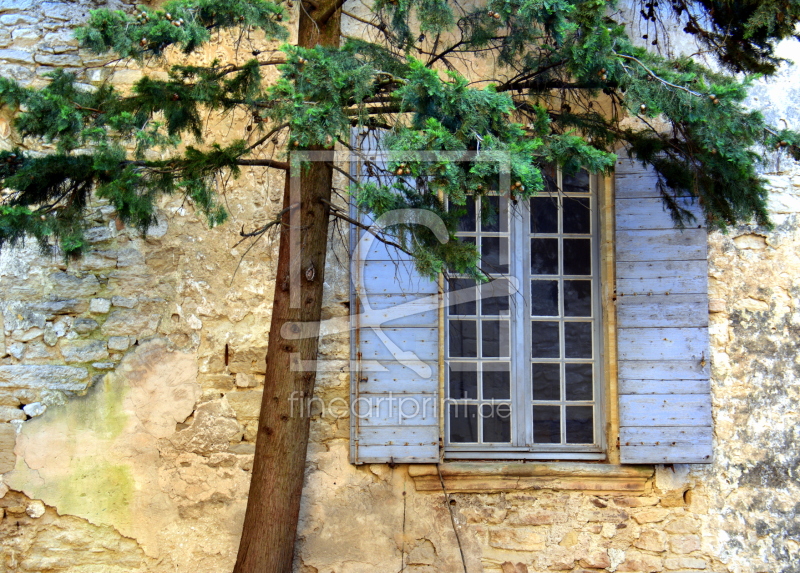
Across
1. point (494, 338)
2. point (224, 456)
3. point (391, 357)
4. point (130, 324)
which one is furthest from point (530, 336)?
point (130, 324)

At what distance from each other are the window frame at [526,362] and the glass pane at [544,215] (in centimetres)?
4

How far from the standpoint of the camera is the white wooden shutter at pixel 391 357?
374 centimetres

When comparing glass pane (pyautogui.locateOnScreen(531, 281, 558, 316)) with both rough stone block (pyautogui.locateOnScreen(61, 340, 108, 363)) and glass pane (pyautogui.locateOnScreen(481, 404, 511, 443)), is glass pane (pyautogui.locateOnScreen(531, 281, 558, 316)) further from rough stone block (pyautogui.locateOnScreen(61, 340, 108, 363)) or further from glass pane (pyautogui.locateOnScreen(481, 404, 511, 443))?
rough stone block (pyautogui.locateOnScreen(61, 340, 108, 363))

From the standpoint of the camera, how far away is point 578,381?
413 cm

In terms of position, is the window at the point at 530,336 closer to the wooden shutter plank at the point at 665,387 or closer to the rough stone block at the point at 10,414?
the wooden shutter plank at the point at 665,387

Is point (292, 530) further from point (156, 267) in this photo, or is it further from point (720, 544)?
point (720, 544)

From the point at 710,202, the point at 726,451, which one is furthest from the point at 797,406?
the point at 710,202

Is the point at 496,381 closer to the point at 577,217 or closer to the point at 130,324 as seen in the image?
the point at 577,217

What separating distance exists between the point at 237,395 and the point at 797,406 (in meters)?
3.16

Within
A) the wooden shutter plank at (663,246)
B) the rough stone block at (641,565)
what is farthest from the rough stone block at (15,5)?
the rough stone block at (641,565)

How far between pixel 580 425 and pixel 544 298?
78cm

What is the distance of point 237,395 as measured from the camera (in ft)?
12.6

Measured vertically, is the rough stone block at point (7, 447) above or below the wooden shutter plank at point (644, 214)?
below

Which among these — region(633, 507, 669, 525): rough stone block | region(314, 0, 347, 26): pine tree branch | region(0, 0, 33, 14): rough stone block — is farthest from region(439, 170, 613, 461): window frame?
region(0, 0, 33, 14): rough stone block
